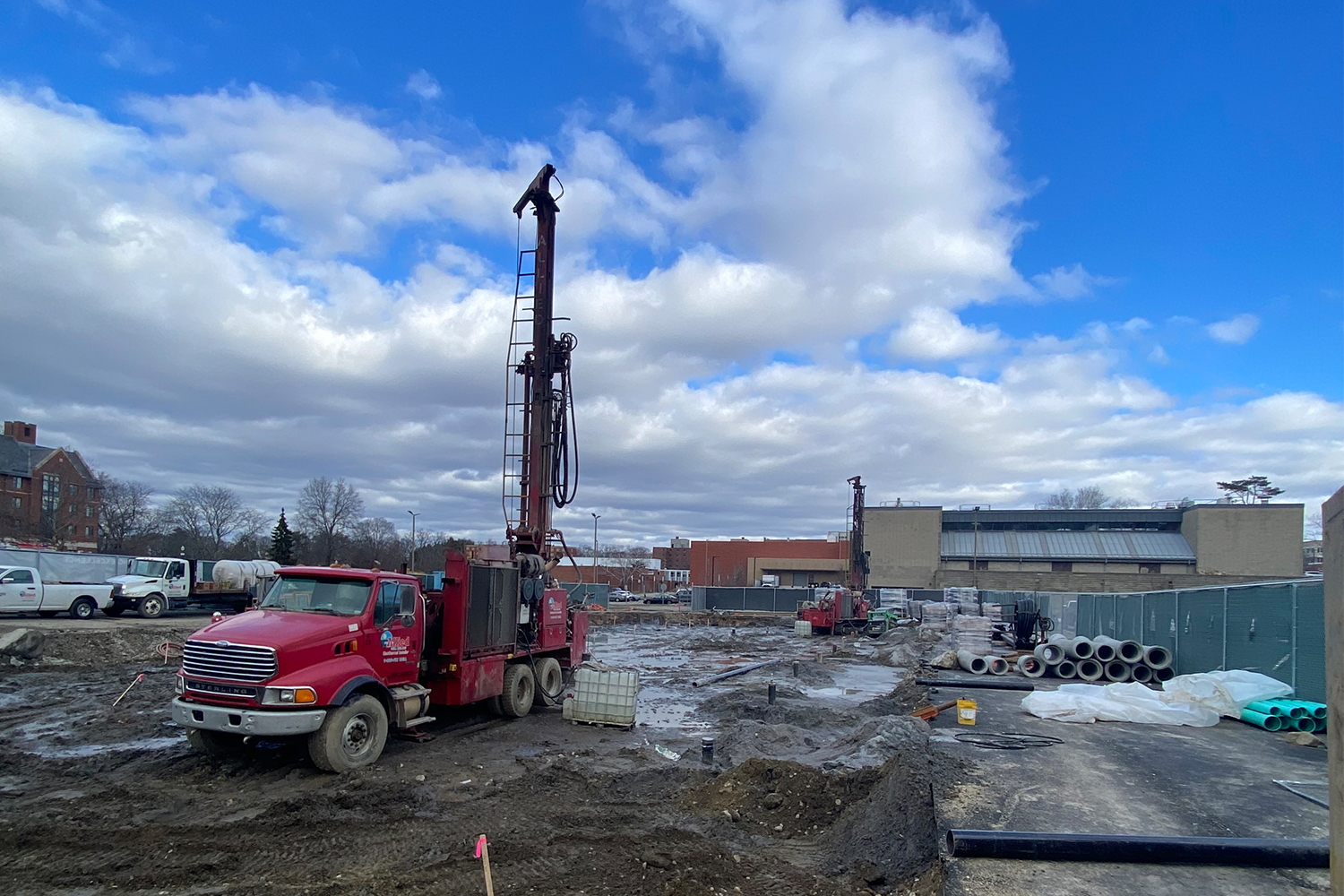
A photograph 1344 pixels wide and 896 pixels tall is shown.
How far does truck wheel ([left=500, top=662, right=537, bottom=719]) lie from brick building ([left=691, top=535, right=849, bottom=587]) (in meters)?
72.0

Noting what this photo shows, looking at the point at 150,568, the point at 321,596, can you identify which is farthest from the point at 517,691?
Result: the point at 150,568

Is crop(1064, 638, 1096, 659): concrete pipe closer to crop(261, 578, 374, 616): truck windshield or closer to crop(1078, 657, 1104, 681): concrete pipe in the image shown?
crop(1078, 657, 1104, 681): concrete pipe

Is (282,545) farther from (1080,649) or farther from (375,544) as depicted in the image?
(1080,649)

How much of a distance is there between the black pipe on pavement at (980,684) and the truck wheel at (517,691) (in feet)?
28.2

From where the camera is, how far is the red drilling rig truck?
9.10 m

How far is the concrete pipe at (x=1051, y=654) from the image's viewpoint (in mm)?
19609

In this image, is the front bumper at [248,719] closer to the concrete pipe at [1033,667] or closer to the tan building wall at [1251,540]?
the concrete pipe at [1033,667]

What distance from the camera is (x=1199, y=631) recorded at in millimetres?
17062

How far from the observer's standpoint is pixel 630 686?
548 inches

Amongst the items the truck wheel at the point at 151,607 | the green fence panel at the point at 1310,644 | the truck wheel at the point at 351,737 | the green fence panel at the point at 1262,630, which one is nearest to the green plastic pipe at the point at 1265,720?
the green fence panel at the point at 1310,644

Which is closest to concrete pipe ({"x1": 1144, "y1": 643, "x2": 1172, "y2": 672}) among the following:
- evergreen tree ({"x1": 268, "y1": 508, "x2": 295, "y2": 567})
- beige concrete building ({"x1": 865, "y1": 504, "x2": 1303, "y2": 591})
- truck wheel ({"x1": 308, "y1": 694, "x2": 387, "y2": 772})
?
truck wheel ({"x1": 308, "y1": 694, "x2": 387, "y2": 772})

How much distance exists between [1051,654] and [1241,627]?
16.8ft

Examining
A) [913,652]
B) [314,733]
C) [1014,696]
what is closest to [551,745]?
[314,733]

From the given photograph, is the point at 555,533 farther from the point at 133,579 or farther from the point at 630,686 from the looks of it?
the point at 133,579
